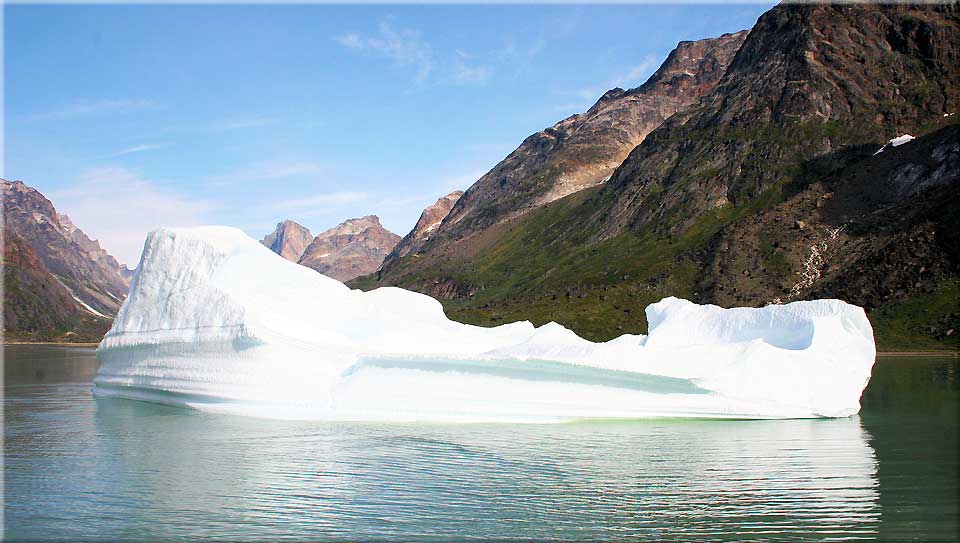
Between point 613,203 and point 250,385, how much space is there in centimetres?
13039

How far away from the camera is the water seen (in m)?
13.1

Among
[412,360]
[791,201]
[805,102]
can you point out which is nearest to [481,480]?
[412,360]

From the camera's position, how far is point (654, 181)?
142 meters

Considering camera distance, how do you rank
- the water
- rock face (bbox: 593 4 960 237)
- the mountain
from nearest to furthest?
the water → the mountain → rock face (bbox: 593 4 960 237)

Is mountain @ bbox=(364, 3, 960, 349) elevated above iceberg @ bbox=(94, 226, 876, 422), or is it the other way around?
mountain @ bbox=(364, 3, 960, 349)

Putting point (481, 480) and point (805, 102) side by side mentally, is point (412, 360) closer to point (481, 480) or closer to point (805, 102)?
point (481, 480)

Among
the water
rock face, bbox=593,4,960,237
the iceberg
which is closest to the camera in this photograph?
the water

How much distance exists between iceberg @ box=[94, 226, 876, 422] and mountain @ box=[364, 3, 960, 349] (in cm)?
6040

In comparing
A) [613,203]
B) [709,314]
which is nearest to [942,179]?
[613,203]

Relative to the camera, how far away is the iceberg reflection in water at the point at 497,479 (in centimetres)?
1313

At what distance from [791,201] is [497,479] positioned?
108 metres

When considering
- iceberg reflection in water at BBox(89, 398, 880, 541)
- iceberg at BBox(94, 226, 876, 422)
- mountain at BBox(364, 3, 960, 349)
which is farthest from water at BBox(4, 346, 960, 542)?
mountain at BBox(364, 3, 960, 349)

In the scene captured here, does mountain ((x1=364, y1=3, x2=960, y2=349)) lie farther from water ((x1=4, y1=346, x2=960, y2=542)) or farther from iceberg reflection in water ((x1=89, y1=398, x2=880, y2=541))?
iceberg reflection in water ((x1=89, y1=398, x2=880, y2=541))

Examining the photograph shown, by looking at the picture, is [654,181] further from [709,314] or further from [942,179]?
[709,314]
